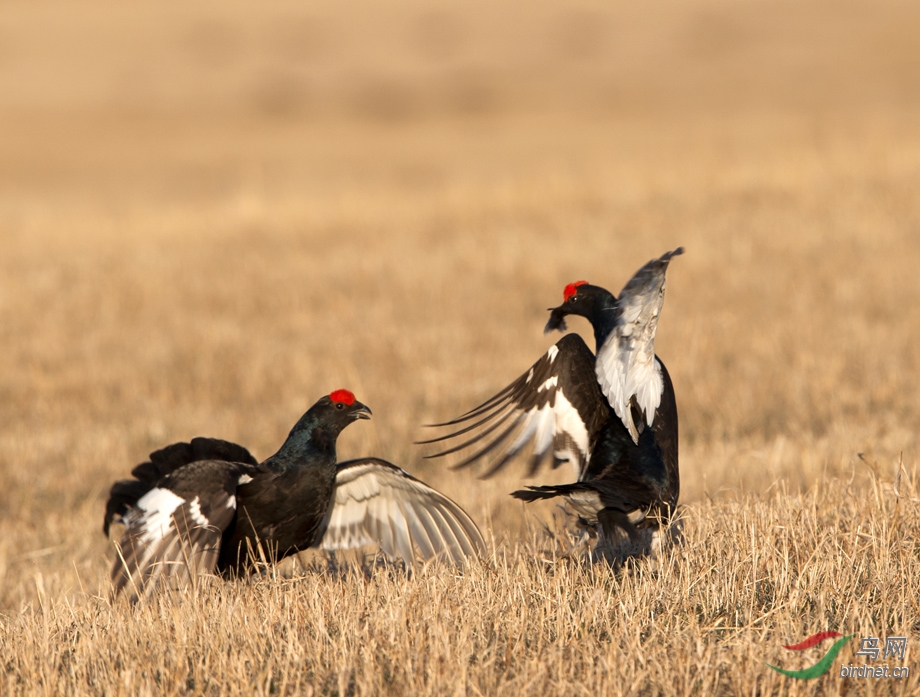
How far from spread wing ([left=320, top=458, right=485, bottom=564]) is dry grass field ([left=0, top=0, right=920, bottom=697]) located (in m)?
0.34

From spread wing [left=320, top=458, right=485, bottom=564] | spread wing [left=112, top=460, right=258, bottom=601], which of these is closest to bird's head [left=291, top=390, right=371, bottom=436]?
spread wing [left=320, top=458, right=485, bottom=564]

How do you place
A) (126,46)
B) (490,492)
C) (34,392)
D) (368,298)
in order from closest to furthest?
(490,492), (34,392), (368,298), (126,46)

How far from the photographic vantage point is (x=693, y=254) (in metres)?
12.7

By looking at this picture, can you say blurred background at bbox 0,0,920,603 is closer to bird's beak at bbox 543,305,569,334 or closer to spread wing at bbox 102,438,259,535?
spread wing at bbox 102,438,259,535

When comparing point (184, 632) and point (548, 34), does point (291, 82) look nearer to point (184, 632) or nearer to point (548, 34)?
point (548, 34)

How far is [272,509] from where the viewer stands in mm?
4566

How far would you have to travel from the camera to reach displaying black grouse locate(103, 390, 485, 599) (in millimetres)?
4445

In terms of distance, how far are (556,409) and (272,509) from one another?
54.9 inches

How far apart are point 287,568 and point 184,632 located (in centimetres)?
215

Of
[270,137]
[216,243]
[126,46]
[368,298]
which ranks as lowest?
[368,298]

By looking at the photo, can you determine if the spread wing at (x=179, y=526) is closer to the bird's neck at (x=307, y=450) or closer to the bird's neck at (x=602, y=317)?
the bird's neck at (x=307, y=450)

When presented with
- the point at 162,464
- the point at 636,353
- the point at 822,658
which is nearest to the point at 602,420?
the point at 636,353

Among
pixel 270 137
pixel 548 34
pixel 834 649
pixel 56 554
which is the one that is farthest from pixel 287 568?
pixel 548 34

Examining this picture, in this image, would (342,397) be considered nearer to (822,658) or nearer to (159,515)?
(159,515)
